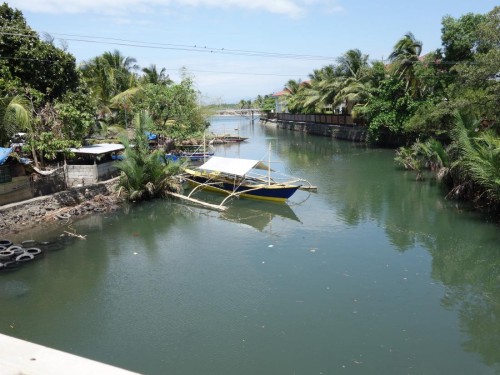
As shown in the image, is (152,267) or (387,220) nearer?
(152,267)

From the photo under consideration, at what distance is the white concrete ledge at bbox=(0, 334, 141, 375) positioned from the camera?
14.4 ft

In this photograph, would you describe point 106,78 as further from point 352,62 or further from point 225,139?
point 352,62

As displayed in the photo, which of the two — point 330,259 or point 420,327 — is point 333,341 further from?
point 330,259

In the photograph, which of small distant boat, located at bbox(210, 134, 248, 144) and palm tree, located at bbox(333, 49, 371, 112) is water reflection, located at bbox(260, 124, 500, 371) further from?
small distant boat, located at bbox(210, 134, 248, 144)

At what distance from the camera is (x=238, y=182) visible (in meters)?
17.5

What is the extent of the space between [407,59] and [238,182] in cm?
1566

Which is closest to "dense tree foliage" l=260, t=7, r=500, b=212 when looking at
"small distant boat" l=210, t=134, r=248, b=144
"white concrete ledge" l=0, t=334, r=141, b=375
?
"small distant boat" l=210, t=134, r=248, b=144

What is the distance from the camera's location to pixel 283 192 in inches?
631

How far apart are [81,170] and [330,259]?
1072 cm

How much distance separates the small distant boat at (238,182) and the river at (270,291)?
0.75 metres

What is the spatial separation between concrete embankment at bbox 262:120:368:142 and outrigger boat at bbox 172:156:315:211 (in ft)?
65.6

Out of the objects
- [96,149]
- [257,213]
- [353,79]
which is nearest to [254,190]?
[257,213]

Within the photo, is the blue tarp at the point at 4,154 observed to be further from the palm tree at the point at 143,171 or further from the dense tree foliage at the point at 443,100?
the dense tree foliage at the point at 443,100

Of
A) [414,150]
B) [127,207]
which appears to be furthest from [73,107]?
[414,150]
